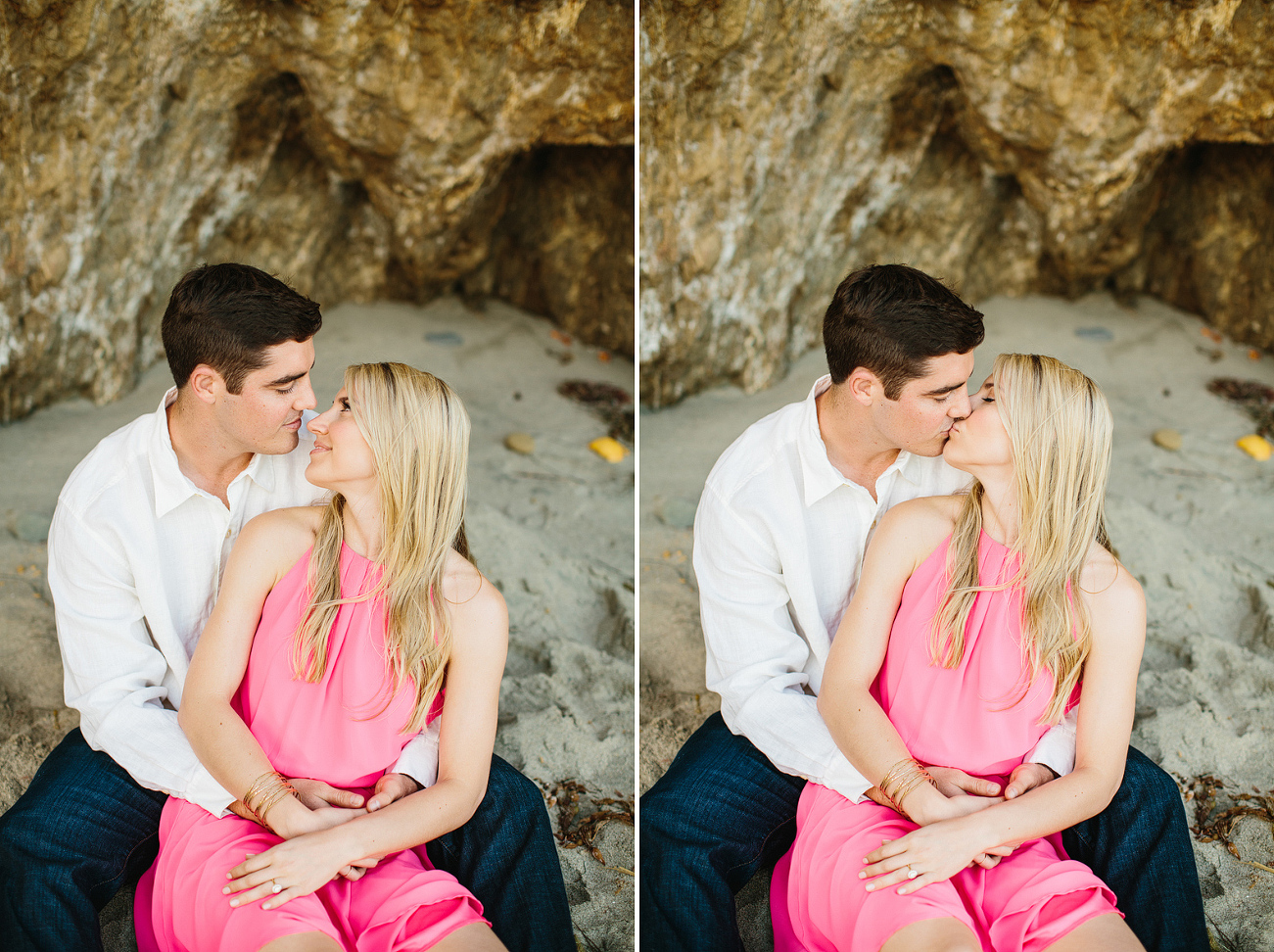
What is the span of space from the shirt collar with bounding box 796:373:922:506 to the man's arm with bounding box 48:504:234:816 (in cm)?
145

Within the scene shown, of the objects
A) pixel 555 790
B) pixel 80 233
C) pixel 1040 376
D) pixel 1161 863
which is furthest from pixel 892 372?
pixel 80 233

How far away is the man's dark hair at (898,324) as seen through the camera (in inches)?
84.7

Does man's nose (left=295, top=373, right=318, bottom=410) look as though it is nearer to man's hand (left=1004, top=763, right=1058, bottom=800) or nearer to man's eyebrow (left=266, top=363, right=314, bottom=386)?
man's eyebrow (left=266, top=363, right=314, bottom=386)

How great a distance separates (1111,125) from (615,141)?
2.08 m

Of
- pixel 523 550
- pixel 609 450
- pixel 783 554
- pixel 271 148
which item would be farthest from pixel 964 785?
pixel 271 148

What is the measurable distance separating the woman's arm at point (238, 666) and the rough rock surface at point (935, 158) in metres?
2.42

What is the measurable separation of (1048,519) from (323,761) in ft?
5.09

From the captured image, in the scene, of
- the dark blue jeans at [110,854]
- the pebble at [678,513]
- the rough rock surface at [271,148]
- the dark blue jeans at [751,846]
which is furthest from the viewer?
the pebble at [678,513]

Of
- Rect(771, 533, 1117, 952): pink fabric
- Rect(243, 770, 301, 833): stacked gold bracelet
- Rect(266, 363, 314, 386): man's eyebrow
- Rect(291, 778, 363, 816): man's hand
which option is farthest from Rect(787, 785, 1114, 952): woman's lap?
Rect(266, 363, 314, 386): man's eyebrow

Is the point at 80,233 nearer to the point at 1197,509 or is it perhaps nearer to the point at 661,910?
the point at 661,910

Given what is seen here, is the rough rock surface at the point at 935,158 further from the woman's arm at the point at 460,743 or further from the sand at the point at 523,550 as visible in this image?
the woman's arm at the point at 460,743

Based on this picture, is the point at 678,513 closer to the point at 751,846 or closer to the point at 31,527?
the point at 751,846

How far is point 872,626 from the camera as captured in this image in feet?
6.89

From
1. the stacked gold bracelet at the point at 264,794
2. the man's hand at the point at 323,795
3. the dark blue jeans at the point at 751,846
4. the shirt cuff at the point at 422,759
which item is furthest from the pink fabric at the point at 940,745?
the stacked gold bracelet at the point at 264,794
